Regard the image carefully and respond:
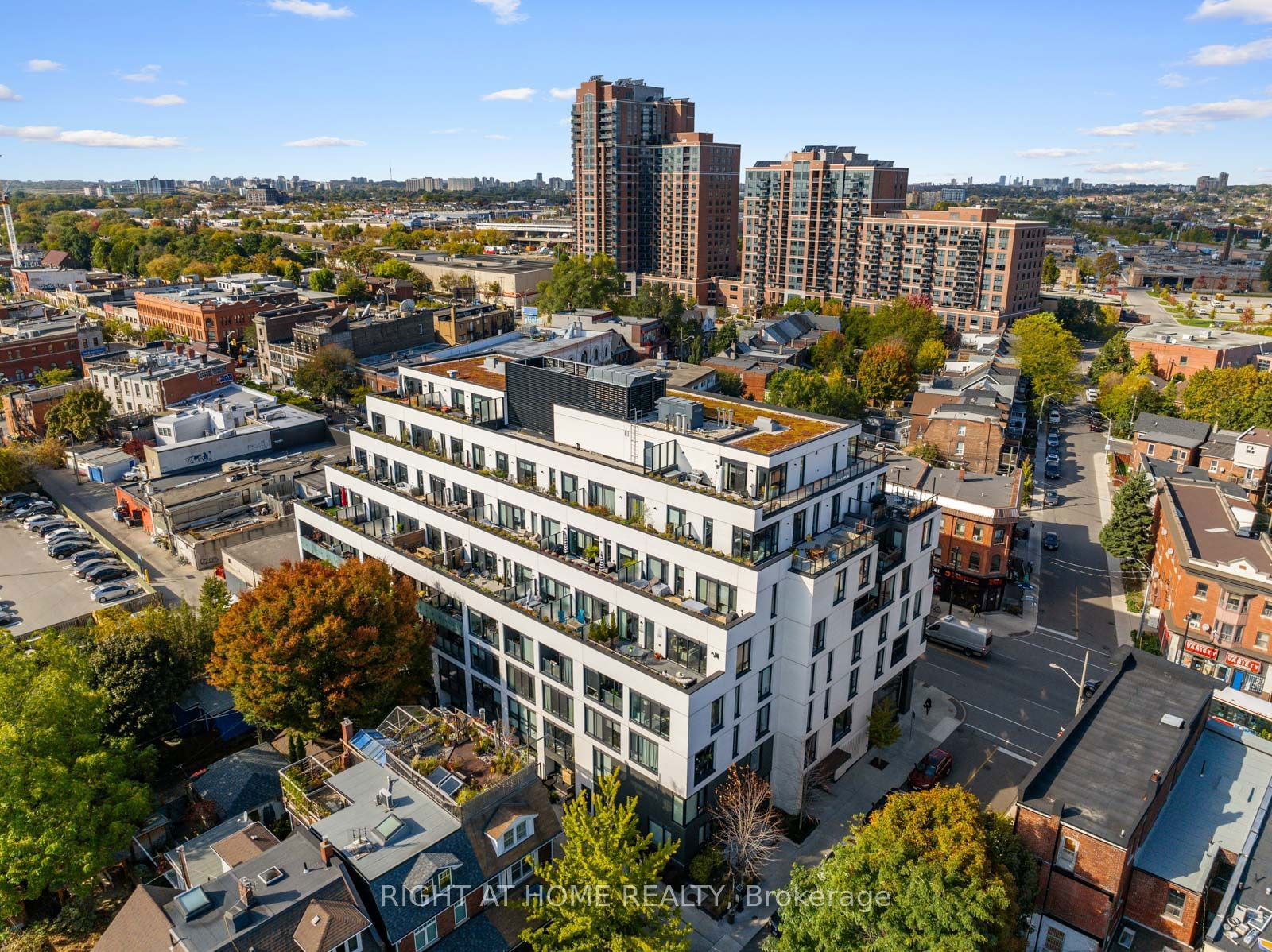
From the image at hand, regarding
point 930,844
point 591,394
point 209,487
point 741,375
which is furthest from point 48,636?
point 741,375

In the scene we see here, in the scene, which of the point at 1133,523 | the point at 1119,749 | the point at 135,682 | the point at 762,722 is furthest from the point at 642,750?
the point at 1133,523

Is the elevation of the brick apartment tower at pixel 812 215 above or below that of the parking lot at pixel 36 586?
above

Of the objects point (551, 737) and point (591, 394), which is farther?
point (591, 394)

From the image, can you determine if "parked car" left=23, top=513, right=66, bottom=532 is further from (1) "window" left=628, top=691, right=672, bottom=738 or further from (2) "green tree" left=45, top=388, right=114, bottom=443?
(1) "window" left=628, top=691, right=672, bottom=738

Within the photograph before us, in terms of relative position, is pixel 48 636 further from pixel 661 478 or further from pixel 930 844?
pixel 930 844

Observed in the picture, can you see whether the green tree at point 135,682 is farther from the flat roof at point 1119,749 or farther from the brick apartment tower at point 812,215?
the brick apartment tower at point 812,215

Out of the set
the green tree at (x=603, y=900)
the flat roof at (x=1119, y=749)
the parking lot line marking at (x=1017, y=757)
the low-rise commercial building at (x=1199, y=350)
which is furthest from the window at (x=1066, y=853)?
the low-rise commercial building at (x=1199, y=350)

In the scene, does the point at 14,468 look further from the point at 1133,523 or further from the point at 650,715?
the point at 1133,523
